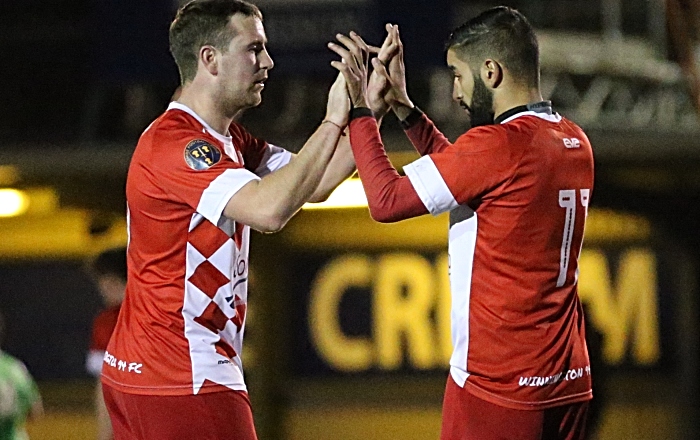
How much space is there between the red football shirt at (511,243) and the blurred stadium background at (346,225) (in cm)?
358

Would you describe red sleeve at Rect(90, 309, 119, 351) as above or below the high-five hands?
below

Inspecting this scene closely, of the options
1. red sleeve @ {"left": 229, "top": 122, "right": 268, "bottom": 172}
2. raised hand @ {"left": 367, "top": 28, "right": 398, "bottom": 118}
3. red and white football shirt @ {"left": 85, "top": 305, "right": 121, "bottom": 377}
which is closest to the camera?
raised hand @ {"left": 367, "top": 28, "right": 398, "bottom": 118}

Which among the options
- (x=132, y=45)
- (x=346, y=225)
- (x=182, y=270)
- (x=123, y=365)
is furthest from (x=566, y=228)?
(x=346, y=225)

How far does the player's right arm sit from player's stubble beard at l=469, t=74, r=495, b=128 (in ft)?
1.33

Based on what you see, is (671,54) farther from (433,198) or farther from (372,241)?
(433,198)

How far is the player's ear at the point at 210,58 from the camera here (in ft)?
11.8

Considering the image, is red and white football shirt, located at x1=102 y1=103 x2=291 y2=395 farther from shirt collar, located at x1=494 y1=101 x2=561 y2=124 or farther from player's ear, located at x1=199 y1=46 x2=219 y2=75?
shirt collar, located at x1=494 y1=101 x2=561 y2=124

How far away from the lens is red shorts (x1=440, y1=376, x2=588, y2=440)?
11.2ft

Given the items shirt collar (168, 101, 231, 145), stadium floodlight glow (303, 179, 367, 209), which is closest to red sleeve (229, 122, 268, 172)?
shirt collar (168, 101, 231, 145)

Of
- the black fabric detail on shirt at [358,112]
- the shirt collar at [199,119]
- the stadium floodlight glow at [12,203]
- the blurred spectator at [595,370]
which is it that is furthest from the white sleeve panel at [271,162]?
the stadium floodlight glow at [12,203]

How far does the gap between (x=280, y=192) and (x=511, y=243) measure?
0.62 m

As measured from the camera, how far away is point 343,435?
29.5 feet

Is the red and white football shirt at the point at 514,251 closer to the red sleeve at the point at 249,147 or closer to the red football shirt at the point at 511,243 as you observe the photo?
the red football shirt at the point at 511,243

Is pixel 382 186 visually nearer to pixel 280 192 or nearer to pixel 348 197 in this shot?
pixel 280 192
